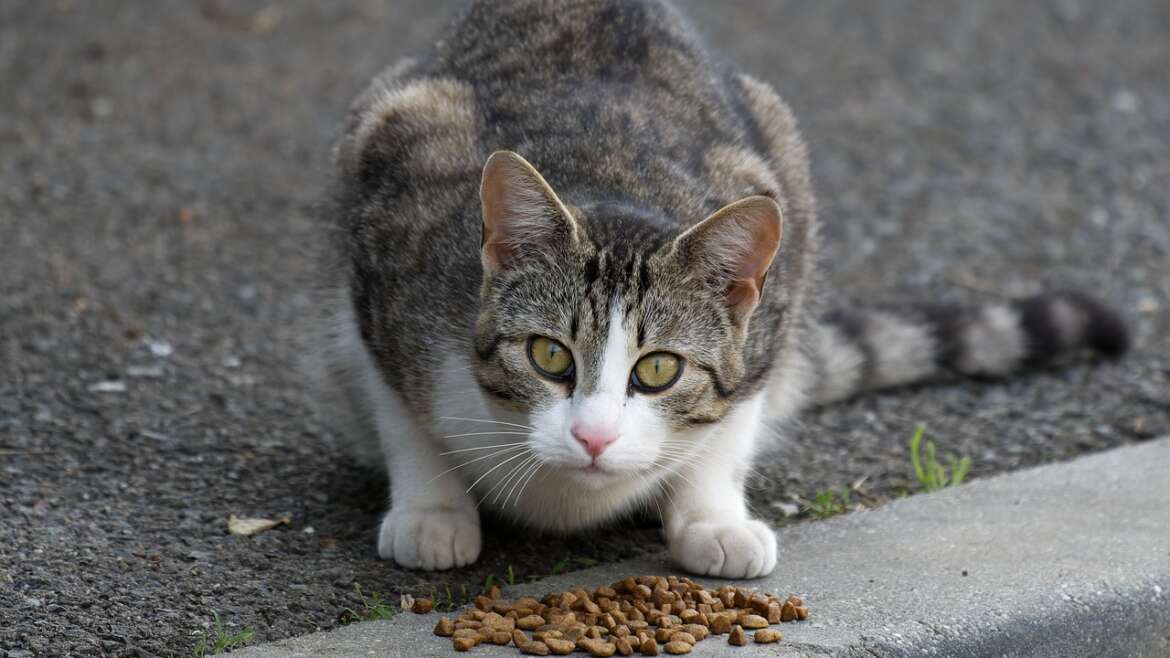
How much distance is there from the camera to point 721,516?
364 cm

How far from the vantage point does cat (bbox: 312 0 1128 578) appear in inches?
125

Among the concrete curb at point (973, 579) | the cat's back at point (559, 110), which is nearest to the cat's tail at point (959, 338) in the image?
the concrete curb at point (973, 579)

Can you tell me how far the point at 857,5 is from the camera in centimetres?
897

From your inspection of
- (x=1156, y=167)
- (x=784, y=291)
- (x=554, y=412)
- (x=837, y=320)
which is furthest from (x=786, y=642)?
(x=1156, y=167)

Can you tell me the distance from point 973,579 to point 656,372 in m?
0.93

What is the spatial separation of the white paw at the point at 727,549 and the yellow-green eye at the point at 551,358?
0.64 metres

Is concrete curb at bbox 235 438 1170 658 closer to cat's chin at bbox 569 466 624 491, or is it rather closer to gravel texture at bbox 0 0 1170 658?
gravel texture at bbox 0 0 1170 658

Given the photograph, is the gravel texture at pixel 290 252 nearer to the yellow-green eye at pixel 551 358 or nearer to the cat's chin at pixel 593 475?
the cat's chin at pixel 593 475

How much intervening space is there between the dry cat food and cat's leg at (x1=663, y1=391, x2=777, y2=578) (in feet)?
0.42

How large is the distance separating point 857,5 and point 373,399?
597 cm

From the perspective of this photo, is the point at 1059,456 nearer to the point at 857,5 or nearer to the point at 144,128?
the point at 144,128

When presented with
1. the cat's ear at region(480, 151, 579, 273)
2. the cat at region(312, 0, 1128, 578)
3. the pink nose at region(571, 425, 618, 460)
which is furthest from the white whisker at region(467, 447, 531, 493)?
the cat's ear at region(480, 151, 579, 273)

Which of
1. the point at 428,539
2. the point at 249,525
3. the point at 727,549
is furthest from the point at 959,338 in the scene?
the point at 249,525

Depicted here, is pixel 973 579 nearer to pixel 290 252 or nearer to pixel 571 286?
pixel 571 286
